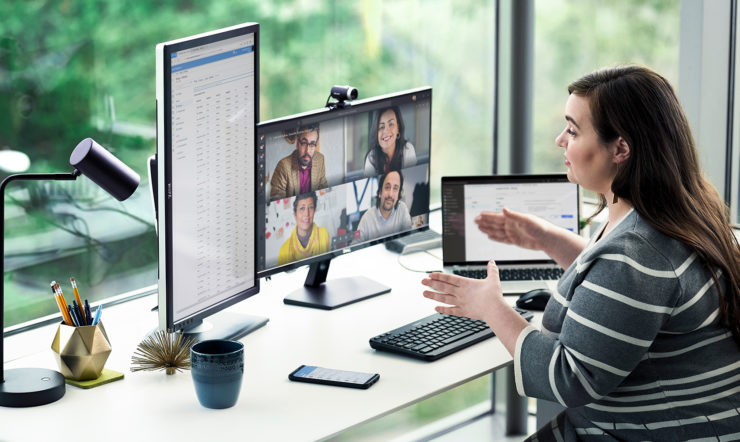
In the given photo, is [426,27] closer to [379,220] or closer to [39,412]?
[379,220]

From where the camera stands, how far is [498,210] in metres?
2.36

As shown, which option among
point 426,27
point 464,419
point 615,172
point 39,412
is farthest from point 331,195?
point 464,419

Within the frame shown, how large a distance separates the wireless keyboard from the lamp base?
60 centimetres

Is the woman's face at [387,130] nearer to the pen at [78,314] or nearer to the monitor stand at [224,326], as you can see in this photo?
the monitor stand at [224,326]

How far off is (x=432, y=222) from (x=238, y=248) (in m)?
1.03

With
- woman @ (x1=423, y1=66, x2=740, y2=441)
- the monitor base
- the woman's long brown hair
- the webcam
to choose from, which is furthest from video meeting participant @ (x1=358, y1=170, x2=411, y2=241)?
the woman's long brown hair

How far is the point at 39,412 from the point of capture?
5.15ft

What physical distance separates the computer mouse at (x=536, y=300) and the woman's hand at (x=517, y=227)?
103 mm

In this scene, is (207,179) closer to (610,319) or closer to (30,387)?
(30,387)

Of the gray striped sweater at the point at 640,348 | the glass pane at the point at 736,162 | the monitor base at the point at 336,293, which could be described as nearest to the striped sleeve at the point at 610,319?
the gray striped sweater at the point at 640,348

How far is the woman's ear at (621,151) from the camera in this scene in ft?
5.47

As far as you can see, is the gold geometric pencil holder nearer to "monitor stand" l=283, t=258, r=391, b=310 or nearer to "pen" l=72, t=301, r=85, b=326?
"pen" l=72, t=301, r=85, b=326

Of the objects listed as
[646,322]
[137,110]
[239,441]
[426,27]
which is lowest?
[239,441]

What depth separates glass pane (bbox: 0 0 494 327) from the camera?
2.02m
